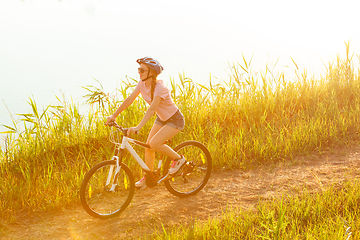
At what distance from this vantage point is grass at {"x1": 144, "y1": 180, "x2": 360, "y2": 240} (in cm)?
338

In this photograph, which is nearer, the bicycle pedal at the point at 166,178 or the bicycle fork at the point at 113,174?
the bicycle fork at the point at 113,174

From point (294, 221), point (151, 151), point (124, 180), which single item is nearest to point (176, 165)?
point (151, 151)

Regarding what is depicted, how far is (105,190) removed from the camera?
442 centimetres

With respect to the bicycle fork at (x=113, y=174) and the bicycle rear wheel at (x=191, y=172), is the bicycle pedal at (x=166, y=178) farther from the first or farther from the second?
the bicycle fork at (x=113, y=174)

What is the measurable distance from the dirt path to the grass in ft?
0.87

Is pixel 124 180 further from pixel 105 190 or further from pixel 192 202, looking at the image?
pixel 192 202

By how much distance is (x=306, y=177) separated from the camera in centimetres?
513

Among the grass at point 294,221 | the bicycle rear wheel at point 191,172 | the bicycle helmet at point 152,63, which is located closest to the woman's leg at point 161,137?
the bicycle rear wheel at point 191,172

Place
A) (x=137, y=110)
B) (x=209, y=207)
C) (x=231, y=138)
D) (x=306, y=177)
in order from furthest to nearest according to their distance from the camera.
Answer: (x=137, y=110) → (x=231, y=138) → (x=306, y=177) → (x=209, y=207)

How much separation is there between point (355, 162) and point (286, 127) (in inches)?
57.0

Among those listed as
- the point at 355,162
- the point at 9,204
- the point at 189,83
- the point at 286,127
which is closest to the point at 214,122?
the point at 189,83

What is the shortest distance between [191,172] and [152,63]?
1.88m

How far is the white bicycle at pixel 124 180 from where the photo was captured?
3.98 meters

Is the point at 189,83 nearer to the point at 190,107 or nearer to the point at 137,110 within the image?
the point at 190,107
